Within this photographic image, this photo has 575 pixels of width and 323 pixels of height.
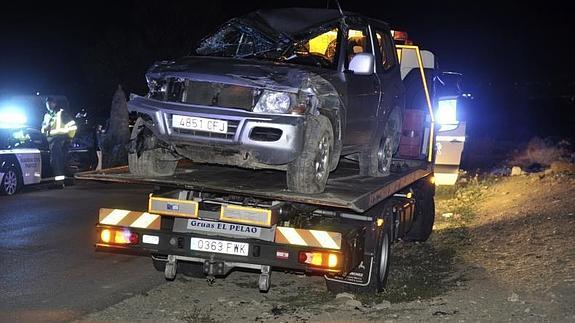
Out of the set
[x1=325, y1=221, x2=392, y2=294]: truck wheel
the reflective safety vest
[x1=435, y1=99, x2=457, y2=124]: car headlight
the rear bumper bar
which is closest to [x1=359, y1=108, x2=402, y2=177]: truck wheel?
[x1=325, y1=221, x2=392, y2=294]: truck wheel

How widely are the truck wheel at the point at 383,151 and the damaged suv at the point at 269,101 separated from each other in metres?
0.03

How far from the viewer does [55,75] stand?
126ft

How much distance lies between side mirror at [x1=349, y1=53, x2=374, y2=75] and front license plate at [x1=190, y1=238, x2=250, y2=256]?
86.1 inches

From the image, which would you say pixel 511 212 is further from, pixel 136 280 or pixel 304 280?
pixel 136 280

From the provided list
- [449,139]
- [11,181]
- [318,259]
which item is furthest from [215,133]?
[11,181]

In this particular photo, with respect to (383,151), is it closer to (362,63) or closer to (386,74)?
(386,74)

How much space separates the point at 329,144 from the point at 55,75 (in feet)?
111

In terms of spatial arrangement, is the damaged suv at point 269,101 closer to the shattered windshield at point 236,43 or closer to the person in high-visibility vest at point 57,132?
the shattered windshield at point 236,43

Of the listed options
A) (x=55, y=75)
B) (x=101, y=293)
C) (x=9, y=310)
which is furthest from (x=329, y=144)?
(x=55, y=75)

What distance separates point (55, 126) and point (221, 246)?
11242mm

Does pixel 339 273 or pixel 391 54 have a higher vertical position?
pixel 391 54

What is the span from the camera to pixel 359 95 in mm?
8000

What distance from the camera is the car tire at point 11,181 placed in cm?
1430

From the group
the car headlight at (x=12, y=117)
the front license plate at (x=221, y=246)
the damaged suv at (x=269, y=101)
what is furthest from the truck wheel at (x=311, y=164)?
the car headlight at (x=12, y=117)
